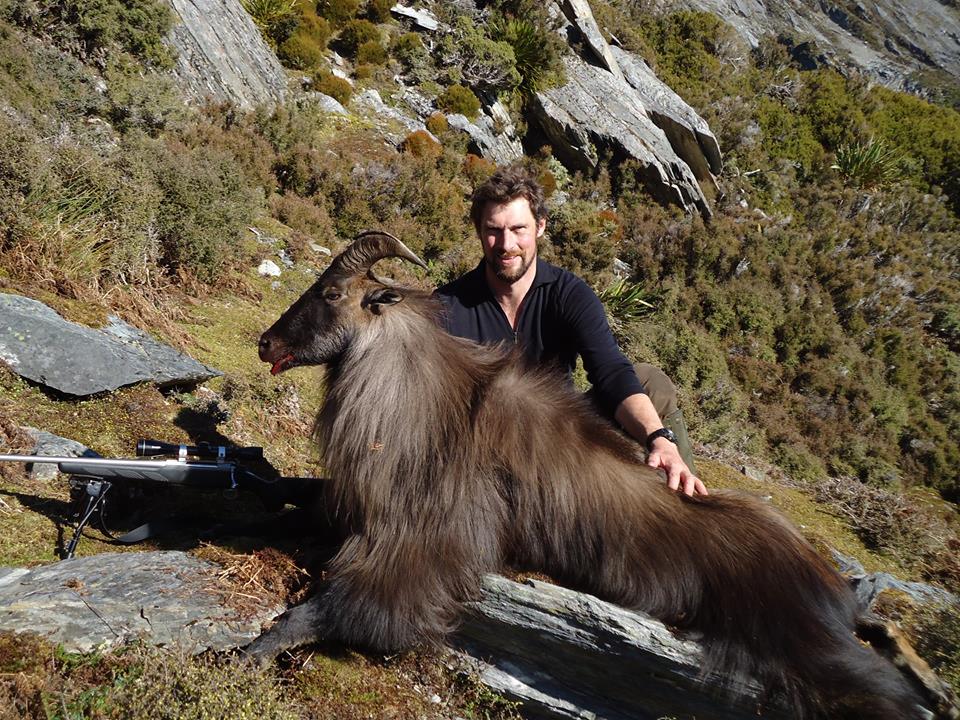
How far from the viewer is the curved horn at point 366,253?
3447 millimetres

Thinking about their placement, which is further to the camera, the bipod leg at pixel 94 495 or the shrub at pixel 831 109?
the shrub at pixel 831 109

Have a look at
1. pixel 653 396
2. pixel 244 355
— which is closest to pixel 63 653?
pixel 653 396

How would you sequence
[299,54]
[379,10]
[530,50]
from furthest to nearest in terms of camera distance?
[530,50]
[379,10]
[299,54]

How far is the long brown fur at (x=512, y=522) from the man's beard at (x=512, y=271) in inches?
30.4

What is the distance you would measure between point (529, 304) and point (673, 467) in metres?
1.67

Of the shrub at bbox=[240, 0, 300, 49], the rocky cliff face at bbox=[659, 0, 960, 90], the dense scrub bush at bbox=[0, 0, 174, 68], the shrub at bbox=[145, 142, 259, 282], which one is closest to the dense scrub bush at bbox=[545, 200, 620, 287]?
the shrub at bbox=[240, 0, 300, 49]

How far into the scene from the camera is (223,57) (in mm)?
14148

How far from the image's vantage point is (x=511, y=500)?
3279 mm

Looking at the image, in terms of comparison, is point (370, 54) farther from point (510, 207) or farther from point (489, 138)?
point (510, 207)

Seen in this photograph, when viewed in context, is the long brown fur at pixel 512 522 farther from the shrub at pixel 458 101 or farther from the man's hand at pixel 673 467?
the shrub at pixel 458 101

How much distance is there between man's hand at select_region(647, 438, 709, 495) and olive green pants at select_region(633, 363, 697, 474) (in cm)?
131

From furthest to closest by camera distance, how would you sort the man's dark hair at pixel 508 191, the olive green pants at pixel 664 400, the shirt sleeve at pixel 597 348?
the olive green pants at pixel 664 400 < the man's dark hair at pixel 508 191 < the shirt sleeve at pixel 597 348

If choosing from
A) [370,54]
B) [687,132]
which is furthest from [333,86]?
[687,132]

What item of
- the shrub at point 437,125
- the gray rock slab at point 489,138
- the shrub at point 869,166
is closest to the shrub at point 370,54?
the shrub at point 437,125
